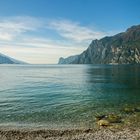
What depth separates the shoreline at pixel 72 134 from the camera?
31.5 meters

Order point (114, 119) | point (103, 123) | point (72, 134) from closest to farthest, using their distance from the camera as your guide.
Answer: point (72, 134) < point (103, 123) < point (114, 119)

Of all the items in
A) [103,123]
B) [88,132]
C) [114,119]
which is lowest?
[88,132]

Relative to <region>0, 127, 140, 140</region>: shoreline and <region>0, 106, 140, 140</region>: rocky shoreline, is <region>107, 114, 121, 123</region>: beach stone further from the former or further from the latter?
<region>0, 127, 140, 140</region>: shoreline

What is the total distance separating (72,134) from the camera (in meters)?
33.8

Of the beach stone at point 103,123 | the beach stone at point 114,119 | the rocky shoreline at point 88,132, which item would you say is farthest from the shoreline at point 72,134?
the beach stone at point 114,119

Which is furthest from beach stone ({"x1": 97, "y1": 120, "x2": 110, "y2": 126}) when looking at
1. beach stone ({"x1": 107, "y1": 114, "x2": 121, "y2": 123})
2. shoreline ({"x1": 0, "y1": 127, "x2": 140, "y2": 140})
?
shoreline ({"x1": 0, "y1": 127, "x2": 140, "y2": 140})

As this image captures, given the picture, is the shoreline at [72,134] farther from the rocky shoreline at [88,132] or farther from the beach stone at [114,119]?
the beach stone at [114,119]

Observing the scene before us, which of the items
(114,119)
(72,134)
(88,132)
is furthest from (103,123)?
(72,134)

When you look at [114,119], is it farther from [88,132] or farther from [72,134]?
[72,134]

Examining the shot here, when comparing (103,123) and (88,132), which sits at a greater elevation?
(103,123)

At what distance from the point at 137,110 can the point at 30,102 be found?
956 inches

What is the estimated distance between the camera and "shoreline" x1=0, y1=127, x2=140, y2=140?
1241 inches

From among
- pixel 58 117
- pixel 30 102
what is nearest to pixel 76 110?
pixel 58 117

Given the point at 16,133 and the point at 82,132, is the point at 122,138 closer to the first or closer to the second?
the point at 82,132
